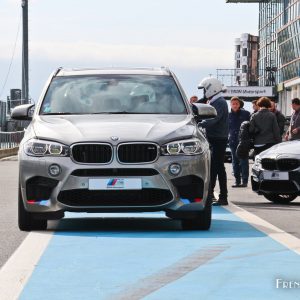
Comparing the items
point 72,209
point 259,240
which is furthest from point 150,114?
point 259,240

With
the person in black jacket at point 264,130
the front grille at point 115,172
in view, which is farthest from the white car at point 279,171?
the front grille at point 115,172

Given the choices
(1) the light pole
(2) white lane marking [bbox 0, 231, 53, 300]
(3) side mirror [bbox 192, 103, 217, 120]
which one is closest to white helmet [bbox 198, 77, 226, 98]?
(3) side mirror [bbox 192, 103, 217, 120]

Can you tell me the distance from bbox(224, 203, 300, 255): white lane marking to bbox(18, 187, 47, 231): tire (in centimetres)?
217

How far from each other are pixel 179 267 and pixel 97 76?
4.68 metres

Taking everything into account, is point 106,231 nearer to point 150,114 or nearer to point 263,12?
point 150,114

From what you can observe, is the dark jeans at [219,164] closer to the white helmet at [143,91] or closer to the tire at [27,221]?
the white helmet at [143,91]

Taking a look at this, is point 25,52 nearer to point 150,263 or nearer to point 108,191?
point 108,191

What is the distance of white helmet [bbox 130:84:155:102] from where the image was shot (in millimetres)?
12367

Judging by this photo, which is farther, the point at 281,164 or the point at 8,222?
the point at 281,164

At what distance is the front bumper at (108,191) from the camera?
1105 cm

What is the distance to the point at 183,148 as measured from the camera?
11234 mm

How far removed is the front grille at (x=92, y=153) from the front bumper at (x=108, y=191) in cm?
6

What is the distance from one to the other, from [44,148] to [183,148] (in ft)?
4.35

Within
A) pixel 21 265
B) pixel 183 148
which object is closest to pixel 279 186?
pixel 183 148
